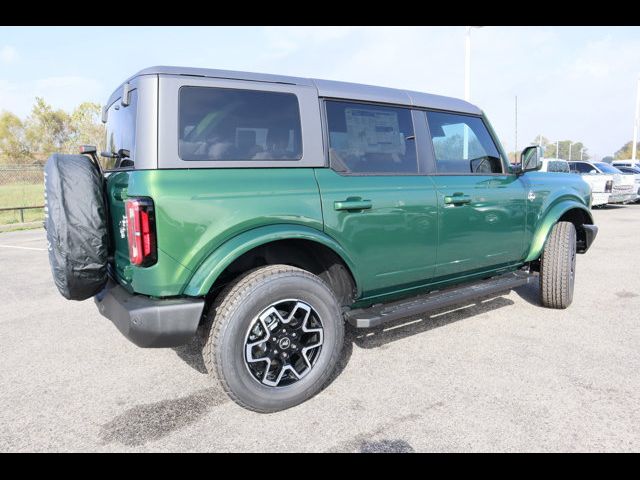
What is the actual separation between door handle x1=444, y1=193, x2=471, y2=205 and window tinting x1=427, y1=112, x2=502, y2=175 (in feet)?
0.75

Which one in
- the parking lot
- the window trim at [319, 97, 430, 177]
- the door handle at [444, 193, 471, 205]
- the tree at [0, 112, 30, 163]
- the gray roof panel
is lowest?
the parking lot

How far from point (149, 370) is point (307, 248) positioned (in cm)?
148

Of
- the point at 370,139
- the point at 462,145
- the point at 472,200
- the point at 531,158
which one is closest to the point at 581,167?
the point at 531,158

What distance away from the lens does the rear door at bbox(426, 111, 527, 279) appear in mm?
Answer: 3482

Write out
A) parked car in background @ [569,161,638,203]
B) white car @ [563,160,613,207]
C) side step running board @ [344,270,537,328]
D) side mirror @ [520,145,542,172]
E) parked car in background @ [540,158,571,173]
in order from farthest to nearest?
parked car in background @ [540,158,571,173] < parked car in background @ [569,161,638,203] < white car @ [563,160,613,207] < side mirror @ [520,145,542,172] < side step running board @ [344,270,537,328]

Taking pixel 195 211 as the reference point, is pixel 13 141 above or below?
above

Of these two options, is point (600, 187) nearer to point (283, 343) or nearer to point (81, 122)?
point (283, 343)

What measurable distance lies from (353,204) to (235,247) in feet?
2.83

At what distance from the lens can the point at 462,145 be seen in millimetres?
3836

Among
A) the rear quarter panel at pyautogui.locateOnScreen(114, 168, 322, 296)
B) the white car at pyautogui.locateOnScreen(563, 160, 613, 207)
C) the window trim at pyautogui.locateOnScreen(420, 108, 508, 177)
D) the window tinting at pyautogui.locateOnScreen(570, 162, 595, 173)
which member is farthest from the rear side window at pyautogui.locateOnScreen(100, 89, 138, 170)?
the window tinting at pyautogui.locateOnScreen(570, 162, 595, 173)

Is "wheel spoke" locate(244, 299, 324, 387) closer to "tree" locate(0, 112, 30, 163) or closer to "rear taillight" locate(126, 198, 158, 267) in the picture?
"rear taillight" locate(126, 198, 158, 267)

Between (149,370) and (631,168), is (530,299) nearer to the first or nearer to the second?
(149,370)

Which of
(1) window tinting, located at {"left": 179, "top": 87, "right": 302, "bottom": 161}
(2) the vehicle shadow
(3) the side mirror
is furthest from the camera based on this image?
(3) the side mirror
